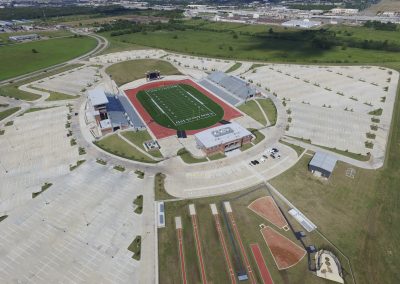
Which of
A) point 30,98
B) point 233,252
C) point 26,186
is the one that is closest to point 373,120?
point 233,252

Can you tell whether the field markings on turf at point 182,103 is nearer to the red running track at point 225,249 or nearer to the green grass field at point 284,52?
the red running track at point 225,249

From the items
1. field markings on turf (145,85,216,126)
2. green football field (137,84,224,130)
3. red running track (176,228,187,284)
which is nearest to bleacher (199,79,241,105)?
green football field (137,84,224,130)


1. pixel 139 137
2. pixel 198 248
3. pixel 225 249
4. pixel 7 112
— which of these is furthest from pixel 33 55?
pixel 225 249

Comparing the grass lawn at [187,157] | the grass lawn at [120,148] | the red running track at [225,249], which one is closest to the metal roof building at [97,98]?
the grass lawn at [120,148]

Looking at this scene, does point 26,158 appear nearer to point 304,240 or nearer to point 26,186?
point 26,186

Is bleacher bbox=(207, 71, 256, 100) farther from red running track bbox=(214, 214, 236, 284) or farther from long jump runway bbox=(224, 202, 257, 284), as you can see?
red running track bbox=(214, 214, 236, 284)

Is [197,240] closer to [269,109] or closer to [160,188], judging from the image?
[160,188]
